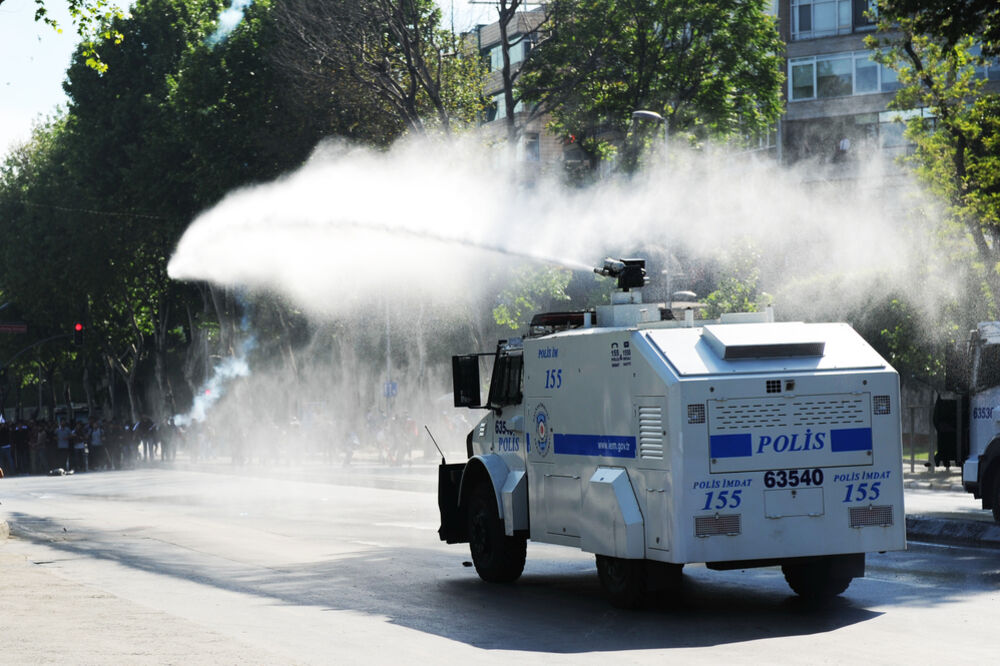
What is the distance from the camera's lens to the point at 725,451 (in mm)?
10500

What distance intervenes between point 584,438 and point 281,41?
33.4 m

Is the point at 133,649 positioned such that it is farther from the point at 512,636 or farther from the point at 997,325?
the point at 997,325

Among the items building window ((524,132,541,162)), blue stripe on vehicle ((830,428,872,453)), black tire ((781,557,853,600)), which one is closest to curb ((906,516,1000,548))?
black tire ((781,557,853,600))

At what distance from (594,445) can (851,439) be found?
2006mm

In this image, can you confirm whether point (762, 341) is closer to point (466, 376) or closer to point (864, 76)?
point (466, 376)

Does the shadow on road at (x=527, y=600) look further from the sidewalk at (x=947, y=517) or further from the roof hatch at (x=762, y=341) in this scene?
the sidewalk at (x=947, y=517)

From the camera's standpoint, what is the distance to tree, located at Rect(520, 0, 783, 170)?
130 ft

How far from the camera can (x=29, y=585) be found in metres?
13.3

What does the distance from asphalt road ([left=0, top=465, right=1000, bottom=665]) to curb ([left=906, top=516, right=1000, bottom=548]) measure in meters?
0.60

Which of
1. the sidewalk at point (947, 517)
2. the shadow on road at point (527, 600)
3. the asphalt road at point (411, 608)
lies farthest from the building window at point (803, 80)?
the shadow on road at point (527, 600)

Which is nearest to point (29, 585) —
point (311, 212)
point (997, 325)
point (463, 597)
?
point (463, 597)

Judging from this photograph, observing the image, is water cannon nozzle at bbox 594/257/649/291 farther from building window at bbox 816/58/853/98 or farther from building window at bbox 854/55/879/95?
building window at bbox 816/58/853/98

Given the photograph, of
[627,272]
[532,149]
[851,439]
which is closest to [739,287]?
[627,272]

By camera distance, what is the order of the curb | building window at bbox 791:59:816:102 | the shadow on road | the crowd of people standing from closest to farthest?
the shadow on road
the curb
the crowd of people standing
building window at bbox 791:59:816:102
